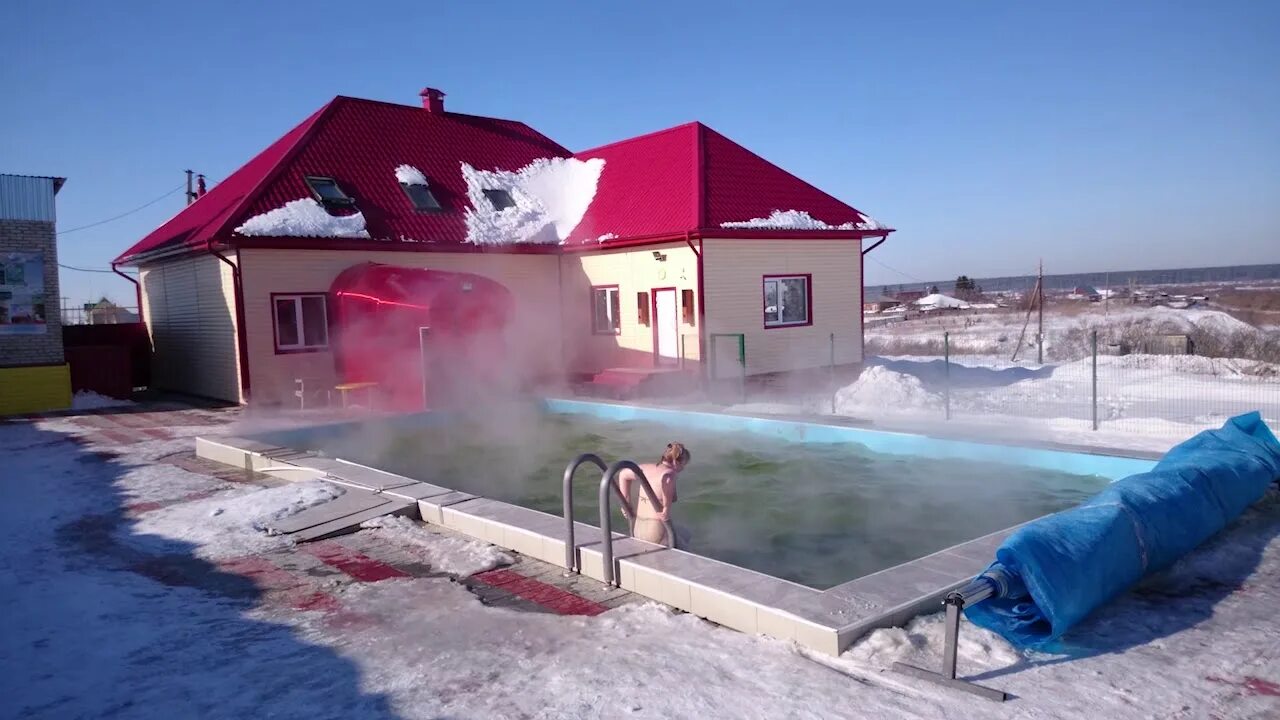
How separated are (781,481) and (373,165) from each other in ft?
40.4

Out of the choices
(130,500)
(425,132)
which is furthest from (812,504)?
(425,132)

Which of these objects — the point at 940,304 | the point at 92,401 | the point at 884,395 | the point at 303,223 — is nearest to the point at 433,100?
the point at 303,223

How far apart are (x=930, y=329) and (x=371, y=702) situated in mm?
34224

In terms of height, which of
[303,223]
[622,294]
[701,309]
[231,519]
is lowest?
[231,519]

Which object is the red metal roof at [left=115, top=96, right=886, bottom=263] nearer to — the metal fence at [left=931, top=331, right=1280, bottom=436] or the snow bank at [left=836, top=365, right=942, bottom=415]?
the snow bank at [left=836, top=365, right=942, bottom=415]

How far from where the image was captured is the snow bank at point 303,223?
48.9 ft

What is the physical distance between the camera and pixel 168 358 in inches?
757

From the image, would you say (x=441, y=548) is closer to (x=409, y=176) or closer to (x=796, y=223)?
(x=796, y=223)

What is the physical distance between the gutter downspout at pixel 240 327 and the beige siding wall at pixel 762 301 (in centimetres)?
825

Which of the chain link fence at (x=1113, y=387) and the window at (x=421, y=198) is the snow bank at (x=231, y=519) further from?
the window at (x=421, y=198)

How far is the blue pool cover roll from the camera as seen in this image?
4543mm

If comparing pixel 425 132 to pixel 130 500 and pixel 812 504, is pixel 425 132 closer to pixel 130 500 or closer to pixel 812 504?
pixel 130 500

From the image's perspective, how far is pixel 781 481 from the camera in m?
10.1

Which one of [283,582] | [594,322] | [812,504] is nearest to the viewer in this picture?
[283,582]
